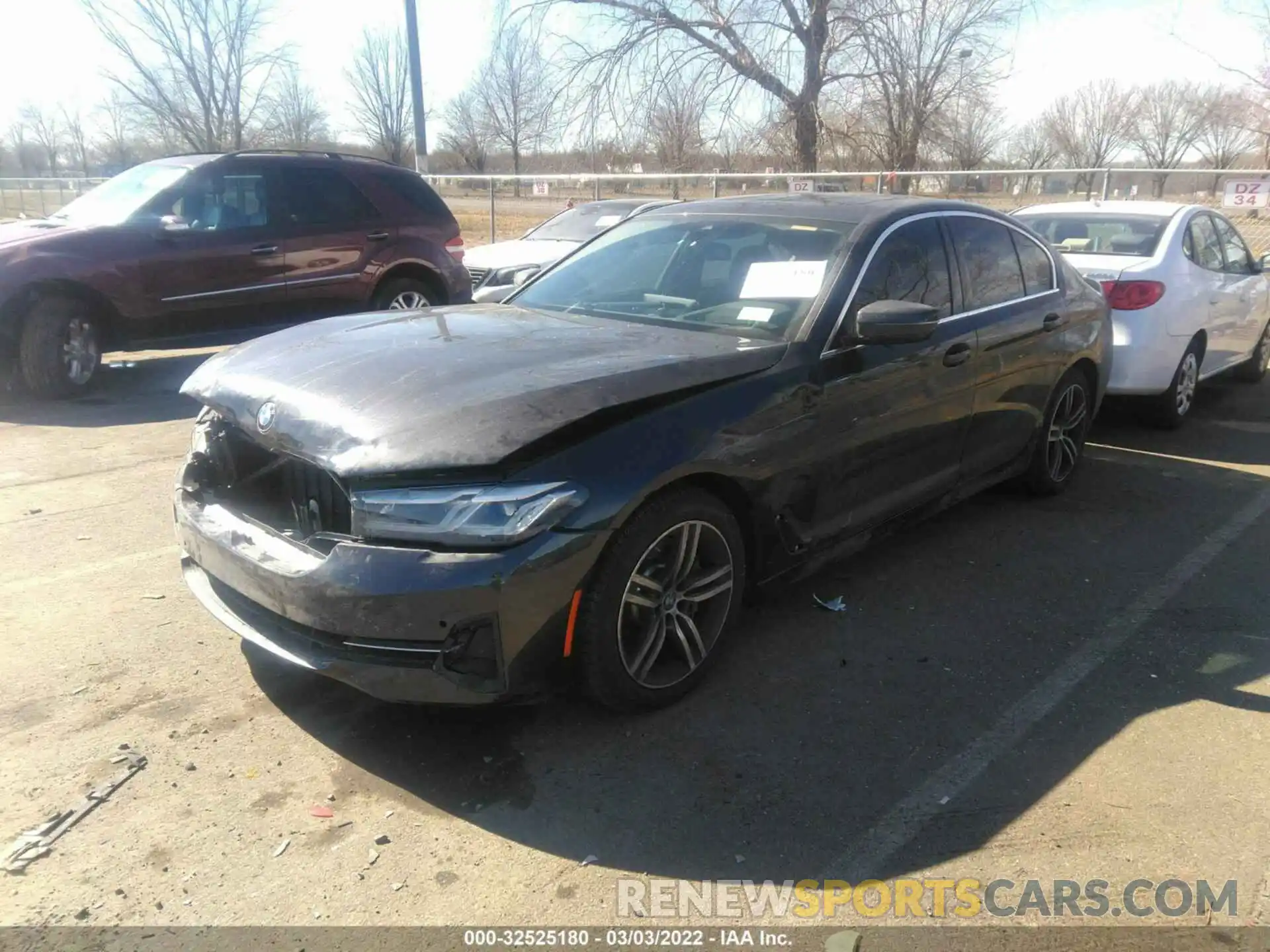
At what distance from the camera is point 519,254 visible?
1099cm

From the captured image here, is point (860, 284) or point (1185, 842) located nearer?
point (1185, 842)

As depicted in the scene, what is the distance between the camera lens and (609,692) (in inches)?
121

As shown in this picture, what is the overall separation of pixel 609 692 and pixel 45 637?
2.28 metres

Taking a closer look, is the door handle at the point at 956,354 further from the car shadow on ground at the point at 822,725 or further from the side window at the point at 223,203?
the side window at the point at 223,203

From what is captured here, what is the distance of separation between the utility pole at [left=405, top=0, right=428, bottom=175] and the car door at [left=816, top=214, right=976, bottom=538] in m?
15.2

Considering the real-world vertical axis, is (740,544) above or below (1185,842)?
above

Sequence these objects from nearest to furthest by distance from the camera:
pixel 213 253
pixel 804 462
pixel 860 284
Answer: pixel 804 462 < pixel 860 284 < pixel 213 253

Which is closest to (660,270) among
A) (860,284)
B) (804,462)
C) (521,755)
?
(860,284)

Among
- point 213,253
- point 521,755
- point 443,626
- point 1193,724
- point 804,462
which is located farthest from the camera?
point 213,253

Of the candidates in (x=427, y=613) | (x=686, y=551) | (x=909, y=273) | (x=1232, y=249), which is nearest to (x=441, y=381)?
(x=427, y=613)

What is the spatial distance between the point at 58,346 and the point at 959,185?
1366cm

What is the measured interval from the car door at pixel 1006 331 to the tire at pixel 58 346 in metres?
6.68

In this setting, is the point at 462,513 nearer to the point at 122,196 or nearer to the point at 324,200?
the point at 324,200

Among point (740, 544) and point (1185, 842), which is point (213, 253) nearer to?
point (740, 544)
